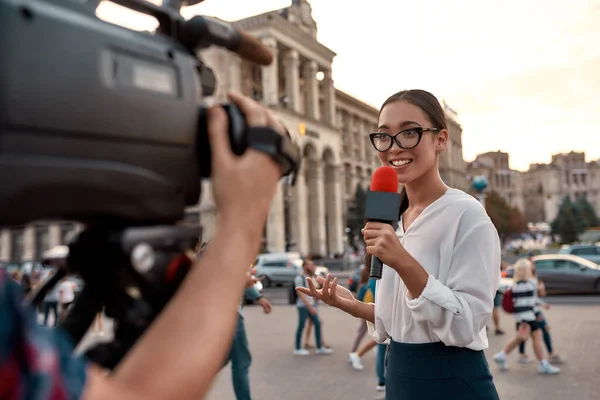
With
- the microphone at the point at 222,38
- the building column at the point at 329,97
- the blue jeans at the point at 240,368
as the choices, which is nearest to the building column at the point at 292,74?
the building column at the point at 329,97

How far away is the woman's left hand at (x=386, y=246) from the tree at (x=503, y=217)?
7538cm

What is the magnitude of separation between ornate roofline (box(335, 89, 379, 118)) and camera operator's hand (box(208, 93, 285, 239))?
2431 inches

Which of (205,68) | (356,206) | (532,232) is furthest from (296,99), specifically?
(532,232)

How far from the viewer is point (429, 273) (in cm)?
220

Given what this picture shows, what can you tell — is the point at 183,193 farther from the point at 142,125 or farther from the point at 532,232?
the point at 532,232

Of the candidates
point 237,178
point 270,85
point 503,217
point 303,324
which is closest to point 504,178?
point 503,217

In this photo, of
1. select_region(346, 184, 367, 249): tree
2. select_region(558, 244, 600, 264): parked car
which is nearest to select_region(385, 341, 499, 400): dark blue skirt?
select_region(558, 244, 600, 264): parked car

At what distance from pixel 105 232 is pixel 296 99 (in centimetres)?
4723

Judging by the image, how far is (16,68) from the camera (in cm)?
73

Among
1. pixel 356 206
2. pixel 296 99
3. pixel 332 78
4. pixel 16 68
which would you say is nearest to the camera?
pixel 16 68

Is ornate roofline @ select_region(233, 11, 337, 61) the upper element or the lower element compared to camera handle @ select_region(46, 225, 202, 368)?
upper

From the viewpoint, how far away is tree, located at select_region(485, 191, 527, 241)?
3100 inches

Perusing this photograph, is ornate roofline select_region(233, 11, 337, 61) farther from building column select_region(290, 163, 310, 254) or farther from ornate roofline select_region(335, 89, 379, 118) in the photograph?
ornate roofline select_region(335, 89, 379, 118)

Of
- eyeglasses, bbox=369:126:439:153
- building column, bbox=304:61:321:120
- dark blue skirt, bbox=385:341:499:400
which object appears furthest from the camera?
building column, bbox=304:61:321:120
